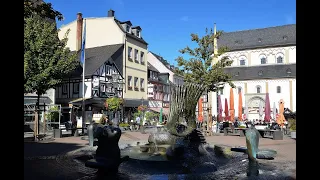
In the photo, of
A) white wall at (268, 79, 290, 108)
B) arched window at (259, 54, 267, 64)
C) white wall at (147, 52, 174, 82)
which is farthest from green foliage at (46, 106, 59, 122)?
arched window at (259, 54, 267, 64)

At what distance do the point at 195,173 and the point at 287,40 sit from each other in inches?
2860

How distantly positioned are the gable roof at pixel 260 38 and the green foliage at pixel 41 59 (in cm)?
5783

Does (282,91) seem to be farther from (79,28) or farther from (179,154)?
(179,154)

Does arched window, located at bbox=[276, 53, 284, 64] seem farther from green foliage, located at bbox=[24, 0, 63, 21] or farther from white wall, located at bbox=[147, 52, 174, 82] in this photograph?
green foliage, located at bbox=[24, 0, 63, 21]

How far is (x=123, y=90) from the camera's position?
4366 cm

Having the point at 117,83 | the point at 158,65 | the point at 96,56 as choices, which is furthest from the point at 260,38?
the point at 96,56

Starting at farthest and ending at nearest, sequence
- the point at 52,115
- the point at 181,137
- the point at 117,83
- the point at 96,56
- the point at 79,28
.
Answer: the point at 79,28 < the point at 96,56 < the point at 117,83 < the point at 52,115 < the point at 181,137

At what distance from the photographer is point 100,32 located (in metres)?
46.4

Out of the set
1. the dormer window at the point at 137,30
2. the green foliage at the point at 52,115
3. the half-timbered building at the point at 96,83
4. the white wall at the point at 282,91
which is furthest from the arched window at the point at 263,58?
the green foliage at the point at 52,115

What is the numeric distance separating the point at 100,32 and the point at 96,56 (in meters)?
5.04

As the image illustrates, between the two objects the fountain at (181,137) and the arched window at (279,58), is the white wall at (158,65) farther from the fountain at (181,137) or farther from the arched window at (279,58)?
the fountain at (181,137)

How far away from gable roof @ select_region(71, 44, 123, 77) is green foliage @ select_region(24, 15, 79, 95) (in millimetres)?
12986

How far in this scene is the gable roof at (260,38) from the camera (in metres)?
75.4
